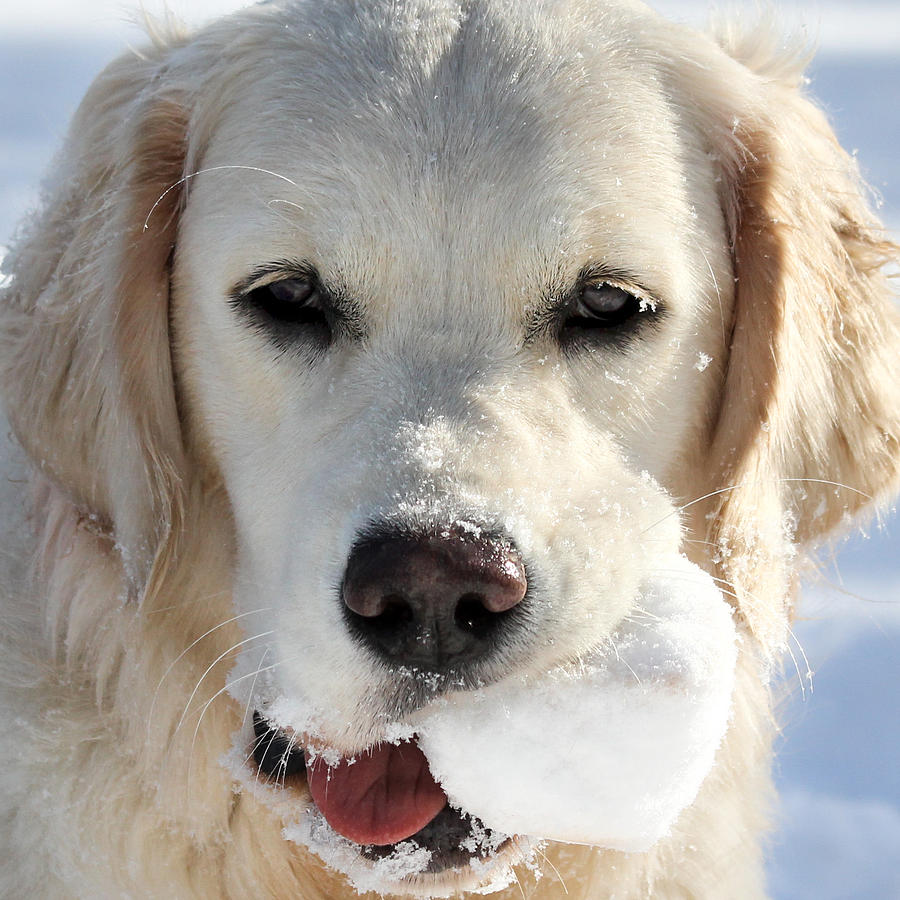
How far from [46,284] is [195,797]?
1311 mm

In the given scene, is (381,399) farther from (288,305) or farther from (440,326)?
(288,305)

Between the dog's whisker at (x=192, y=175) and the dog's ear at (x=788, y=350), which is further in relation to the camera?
the dog's ear at (x=788, y=350)

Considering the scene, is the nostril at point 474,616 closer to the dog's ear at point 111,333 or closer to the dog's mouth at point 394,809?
the dog's mouth at point 394,809

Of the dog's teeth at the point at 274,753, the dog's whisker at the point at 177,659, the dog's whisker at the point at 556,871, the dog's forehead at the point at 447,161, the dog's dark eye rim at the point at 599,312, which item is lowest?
the dog's whisker at the point at 556,871

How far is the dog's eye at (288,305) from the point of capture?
2.76m

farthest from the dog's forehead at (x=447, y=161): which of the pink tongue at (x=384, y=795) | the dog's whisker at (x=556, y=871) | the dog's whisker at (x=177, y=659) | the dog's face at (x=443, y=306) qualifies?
the dog's whisker at (x=556, y=871)

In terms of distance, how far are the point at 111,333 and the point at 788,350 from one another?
160 cm

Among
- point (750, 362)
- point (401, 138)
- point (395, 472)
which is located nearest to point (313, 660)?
point (395, 472)

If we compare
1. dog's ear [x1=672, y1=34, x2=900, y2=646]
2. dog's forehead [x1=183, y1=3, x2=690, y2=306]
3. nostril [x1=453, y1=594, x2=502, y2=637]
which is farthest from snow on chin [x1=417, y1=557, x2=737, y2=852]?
dog's forehead [x1=183, y1=3, x2=690, y2=306]

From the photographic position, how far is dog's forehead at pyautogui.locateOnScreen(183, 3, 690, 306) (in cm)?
269

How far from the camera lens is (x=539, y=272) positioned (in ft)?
8.89

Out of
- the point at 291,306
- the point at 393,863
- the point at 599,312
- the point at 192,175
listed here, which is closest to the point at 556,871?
the point at 393,863

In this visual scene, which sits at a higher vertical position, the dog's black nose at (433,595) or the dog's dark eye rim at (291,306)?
the dog's dark eye rim at (291,306)

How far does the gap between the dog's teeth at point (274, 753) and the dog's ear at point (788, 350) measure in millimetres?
1122
